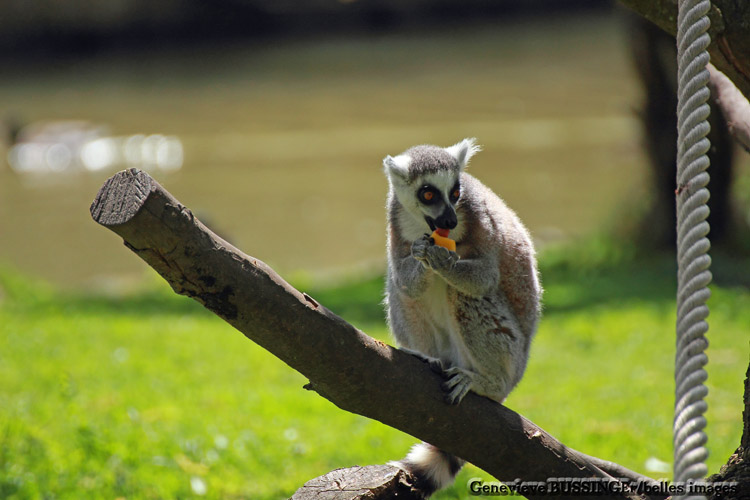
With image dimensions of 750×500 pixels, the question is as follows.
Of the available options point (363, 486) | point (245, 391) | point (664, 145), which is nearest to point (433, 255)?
point (363, 486)

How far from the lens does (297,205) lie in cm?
1273

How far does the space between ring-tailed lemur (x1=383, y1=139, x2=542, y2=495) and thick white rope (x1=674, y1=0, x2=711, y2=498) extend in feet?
3.34

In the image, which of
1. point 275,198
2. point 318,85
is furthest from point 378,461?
point 318,85

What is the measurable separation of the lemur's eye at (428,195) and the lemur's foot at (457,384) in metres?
0.68

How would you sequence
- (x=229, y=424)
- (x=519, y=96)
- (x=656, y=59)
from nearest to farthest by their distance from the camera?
1. (x=229, y=424)
2. (x=656, y=59)
3. (x=519, y=96)

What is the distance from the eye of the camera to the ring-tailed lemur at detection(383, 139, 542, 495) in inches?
121

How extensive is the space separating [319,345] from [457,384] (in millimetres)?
734

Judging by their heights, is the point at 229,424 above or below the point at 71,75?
below

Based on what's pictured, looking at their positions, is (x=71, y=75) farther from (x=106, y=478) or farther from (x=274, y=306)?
(x=274, y=306)

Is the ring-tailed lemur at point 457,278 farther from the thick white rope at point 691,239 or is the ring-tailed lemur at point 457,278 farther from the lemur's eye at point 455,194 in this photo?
the thick white rope at point 691,239

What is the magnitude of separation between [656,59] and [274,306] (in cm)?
716

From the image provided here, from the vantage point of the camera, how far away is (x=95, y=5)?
79.8 feet

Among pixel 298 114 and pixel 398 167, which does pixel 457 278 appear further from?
pixel 298 114

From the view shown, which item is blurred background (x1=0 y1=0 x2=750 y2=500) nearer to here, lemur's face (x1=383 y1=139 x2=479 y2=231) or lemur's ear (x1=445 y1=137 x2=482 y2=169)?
lemur's face (x1=383 y1=139 x2=479 y2=231)
